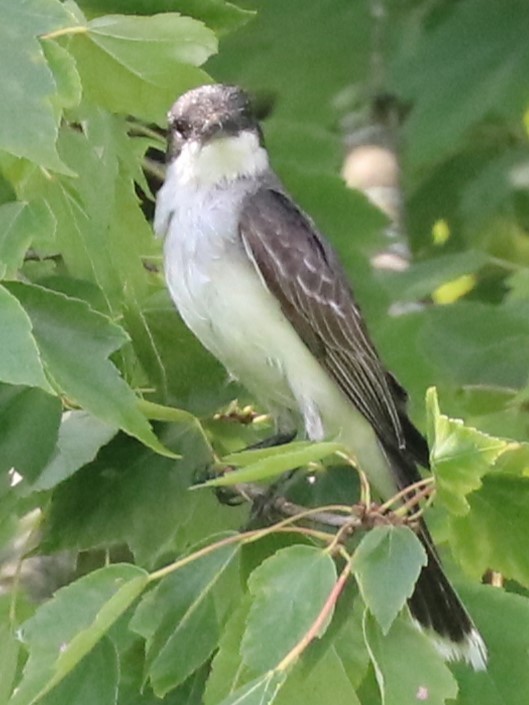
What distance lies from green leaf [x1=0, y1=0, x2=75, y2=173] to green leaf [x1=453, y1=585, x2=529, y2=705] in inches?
26.2

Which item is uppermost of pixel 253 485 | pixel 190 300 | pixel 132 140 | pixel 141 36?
pixel 141 36

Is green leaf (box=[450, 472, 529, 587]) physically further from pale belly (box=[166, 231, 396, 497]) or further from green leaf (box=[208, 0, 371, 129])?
green leaf (box=[208, 0, 371, 129])

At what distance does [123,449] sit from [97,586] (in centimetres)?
42

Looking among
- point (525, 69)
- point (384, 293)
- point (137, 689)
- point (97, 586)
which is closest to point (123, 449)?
point (137, 689)

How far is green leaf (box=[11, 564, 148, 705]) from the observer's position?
1448 millimetres

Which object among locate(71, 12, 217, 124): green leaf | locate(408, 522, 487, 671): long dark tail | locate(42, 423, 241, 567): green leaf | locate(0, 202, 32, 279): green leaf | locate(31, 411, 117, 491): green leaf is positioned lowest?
locate(408, 522, 487, 671): long dark tail

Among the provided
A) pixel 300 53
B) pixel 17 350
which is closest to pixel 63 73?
pixel 17 350

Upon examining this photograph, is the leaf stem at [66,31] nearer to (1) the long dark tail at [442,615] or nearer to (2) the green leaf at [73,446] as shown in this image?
→ (2) the green leaf at [73,446]

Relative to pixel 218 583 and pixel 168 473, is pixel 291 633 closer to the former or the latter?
pixel 218 583

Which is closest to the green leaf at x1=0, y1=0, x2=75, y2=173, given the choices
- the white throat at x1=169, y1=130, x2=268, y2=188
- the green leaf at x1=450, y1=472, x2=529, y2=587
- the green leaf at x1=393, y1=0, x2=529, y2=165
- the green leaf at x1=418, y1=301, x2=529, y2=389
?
the green leaf at x1=450, y1=472, x2=529, y2=587

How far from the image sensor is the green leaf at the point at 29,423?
1.71 meters

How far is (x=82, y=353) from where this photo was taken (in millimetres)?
1593

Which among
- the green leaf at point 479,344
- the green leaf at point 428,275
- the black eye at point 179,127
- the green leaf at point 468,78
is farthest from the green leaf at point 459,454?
the green leaf at point 468,78

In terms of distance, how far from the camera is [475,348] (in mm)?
2666
